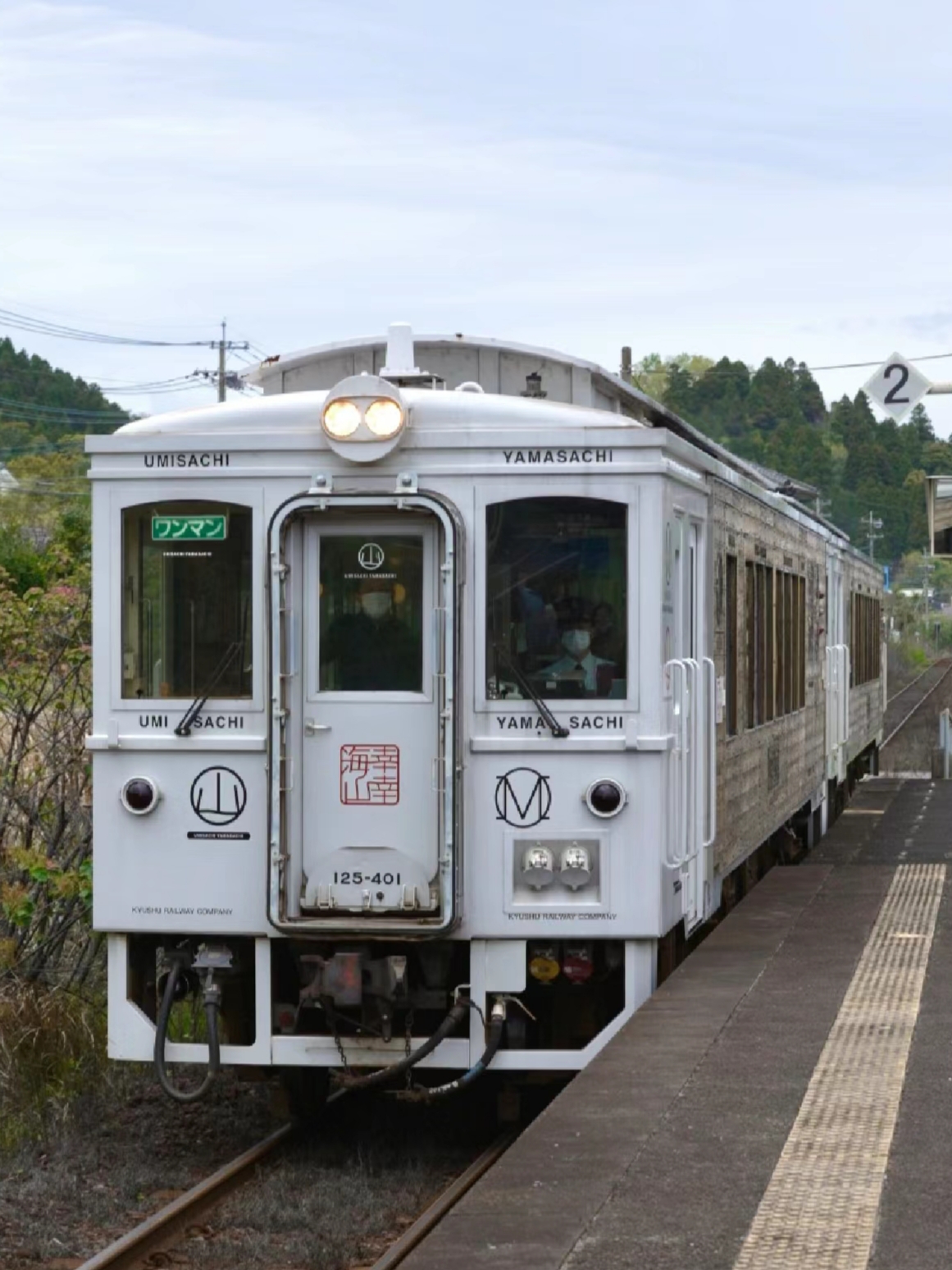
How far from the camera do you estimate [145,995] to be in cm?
821

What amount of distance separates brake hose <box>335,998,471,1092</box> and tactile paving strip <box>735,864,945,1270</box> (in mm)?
1368

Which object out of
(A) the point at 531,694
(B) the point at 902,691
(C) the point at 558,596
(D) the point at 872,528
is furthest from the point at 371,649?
(D) the point at 872,528

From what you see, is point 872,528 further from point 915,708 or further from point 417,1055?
point 417,1055

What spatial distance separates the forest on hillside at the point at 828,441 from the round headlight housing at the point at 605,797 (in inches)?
4233

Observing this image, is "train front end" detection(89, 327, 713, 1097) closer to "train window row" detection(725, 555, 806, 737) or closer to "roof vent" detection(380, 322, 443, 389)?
"roof vent" detection(380, 322, 443, 389)

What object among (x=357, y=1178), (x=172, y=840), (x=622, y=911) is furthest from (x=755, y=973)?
(x=172, y=840)

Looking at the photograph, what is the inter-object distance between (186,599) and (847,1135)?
333 centimetres

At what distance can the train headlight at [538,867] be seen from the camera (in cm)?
786

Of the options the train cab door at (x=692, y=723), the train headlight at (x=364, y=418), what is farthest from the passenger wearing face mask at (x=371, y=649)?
the train cab door at (x=692, y=723)

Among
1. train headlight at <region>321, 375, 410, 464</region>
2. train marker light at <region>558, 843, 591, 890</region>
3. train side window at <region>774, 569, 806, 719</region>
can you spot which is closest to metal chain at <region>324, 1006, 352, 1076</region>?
train marker light at <region>558, 843, 591, 890</region>

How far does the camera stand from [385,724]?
7.88 m

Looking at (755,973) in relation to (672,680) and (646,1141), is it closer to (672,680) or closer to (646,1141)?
(672,680)

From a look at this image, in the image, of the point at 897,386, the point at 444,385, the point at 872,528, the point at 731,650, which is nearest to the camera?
the point at 444,385

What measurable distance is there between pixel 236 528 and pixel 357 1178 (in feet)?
8.20
